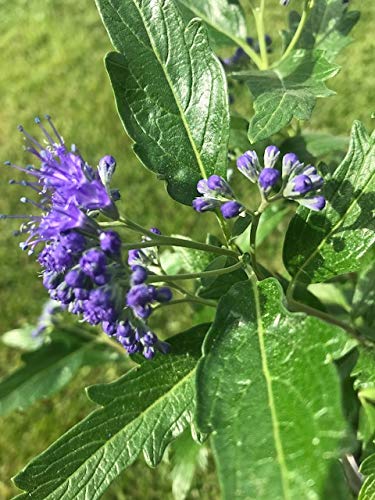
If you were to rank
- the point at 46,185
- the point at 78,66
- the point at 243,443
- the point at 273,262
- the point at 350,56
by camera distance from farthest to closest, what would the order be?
the point at 78,66
the point at 350,56
the point at 273,262
the point at 46,185
the point at 243,443

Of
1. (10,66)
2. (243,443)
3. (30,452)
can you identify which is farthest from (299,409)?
(10,66)

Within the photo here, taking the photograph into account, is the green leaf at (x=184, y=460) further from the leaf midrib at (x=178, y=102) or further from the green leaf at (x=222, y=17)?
the green leaf at (x=222, y=17)

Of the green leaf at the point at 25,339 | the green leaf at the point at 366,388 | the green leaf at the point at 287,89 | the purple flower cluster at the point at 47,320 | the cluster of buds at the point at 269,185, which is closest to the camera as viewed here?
the cluster of buds at the point at 269,185

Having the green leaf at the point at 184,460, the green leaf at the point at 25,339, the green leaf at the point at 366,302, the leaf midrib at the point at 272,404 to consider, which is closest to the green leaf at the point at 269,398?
the leaf midrib at the point at 272,404

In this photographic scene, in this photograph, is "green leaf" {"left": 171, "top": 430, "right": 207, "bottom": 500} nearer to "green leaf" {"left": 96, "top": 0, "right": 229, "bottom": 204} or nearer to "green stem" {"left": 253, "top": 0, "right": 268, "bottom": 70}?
"green leaf" {"left": 96, "top": 0, "right": 229, "bottom": 204}

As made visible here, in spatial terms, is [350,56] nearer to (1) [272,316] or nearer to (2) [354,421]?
(2) [354,421]

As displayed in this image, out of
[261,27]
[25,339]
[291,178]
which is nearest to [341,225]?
[291,178]

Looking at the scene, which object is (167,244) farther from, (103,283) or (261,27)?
(261,27)

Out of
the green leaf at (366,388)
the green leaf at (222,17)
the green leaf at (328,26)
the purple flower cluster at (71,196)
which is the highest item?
the purple flower cluster at (71,196)
